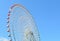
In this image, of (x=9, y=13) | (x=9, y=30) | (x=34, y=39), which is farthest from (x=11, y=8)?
(x=34, y=39)

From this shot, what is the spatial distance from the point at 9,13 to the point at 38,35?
796 centimetres

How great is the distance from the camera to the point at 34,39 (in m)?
41.4

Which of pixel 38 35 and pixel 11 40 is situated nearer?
pixel 11 40

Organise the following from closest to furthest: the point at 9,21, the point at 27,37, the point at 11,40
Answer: the point at 11,40
the point at 9,21
the point at 27,37

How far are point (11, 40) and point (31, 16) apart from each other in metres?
10.3

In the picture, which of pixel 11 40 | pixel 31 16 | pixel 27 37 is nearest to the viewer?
pixel 11 40

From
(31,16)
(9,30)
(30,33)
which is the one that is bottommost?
(9,30)

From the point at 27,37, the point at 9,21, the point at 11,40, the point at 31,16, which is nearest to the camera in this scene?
the point at 11,40

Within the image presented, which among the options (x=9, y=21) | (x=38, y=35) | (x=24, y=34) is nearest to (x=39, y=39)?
(x=38, y=35)

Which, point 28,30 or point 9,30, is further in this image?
point 28,30

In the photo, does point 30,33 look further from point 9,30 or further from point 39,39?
point 9,30

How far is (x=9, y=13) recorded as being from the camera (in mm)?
37625

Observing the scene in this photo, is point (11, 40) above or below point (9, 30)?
below

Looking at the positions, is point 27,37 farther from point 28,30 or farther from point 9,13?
point 9,13
